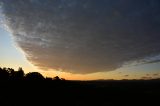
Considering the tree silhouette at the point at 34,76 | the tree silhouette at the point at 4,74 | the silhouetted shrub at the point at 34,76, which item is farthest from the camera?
the tree silhouette at the point at 34,76

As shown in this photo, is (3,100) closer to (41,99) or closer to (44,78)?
(41,99)

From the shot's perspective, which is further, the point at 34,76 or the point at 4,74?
the point at 34,76

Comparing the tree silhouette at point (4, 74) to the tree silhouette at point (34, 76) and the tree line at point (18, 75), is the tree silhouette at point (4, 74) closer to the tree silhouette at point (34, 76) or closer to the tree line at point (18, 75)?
the tree line at point (18, 75)

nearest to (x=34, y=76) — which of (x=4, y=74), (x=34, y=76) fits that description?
(x=34, y=76)

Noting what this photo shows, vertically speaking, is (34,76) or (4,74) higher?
(34,76)

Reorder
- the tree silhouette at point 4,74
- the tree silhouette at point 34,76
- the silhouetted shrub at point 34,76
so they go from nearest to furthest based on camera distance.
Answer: the tree silhouette at point 4,74 < the silhouetted shrub at point 34,76 < the tree silhouette at point 34,76

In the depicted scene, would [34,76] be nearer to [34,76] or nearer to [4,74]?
[34,76]

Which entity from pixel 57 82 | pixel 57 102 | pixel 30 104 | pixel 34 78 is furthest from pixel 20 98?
pixel 57 82

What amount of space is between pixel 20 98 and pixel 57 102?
14.0m

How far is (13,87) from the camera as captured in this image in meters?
93.9

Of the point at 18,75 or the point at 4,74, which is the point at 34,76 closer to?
the point at 18,75

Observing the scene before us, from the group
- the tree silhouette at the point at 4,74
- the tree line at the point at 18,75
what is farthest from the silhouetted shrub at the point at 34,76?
the tree silhouette at the point at 4,74

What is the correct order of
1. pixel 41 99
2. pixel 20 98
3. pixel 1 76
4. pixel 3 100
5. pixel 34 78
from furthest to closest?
pixel 34 78, pixel 1 76, pixel 41 99, pixel 20 98, pixel 3 100

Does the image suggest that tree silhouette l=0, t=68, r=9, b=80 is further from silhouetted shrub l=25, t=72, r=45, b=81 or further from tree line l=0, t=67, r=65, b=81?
silhouetted shrub l=25, t=72, r=45, b=81
